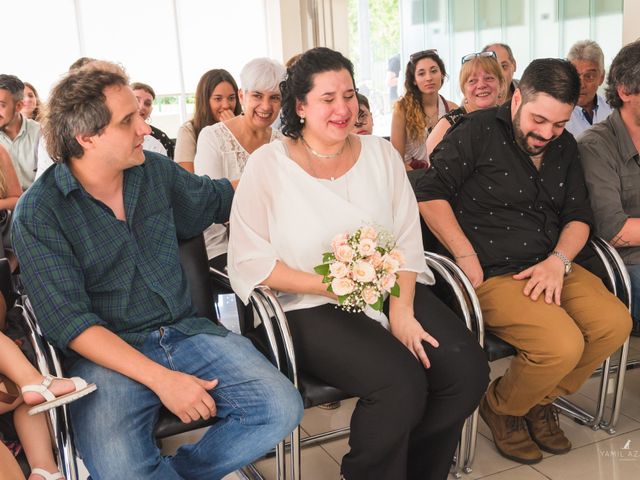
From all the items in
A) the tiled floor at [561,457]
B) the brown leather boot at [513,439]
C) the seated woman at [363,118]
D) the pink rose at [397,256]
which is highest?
the seated woman at [363,118]

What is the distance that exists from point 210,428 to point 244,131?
5.10ft

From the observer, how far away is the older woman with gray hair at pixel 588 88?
3822 mm

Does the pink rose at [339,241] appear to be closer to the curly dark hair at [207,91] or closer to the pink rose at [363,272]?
the pink rose at [363,272]

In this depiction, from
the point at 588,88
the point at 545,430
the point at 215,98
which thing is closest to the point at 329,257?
the point at 545,430

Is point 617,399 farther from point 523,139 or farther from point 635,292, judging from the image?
point 523,139

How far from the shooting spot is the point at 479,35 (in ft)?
19.2

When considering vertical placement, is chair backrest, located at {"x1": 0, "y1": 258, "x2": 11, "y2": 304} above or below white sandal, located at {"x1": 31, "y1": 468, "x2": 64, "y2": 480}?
above

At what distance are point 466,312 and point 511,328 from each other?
0.18 meters

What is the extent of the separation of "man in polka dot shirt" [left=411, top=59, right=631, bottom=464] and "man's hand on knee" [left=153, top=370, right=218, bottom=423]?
106 cm

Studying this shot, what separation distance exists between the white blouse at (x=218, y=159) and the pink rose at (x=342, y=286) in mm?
1093

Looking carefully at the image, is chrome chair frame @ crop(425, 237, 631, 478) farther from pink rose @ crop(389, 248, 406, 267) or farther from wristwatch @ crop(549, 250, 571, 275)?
pink rose @ crop(389, 248, 406, 267)

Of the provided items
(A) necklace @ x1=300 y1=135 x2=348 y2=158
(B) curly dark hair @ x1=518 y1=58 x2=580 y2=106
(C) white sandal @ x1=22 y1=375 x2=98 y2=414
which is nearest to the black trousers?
(A) necklace @ x1=300 y1=135 x2=348 y2=158

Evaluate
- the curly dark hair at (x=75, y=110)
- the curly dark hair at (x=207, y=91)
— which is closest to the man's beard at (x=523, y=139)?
the curly dark hair at (x=75, y=110)

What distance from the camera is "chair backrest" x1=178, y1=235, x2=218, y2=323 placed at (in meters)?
2.15
